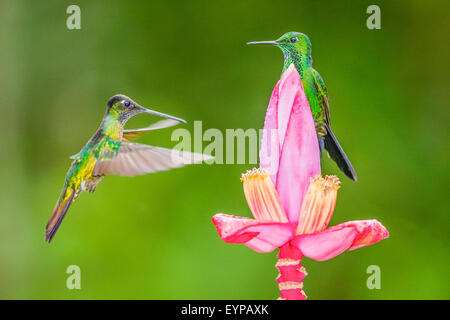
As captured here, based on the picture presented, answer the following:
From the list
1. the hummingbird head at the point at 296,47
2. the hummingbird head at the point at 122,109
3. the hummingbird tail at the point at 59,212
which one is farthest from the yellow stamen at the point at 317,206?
the hummingbird tail at the point at 59,212

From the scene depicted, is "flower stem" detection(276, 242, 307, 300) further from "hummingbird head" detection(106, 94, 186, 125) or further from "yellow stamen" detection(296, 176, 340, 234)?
"hummingbird head" detection(106, 94, 186, 125)

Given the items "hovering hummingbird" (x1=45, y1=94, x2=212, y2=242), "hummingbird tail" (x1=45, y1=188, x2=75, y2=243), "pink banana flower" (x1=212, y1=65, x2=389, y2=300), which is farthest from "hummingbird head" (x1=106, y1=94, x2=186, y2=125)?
"pink banana flower" (x1=212, y1=65, x2=389, y2=300)

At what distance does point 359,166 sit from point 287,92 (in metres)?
1.11

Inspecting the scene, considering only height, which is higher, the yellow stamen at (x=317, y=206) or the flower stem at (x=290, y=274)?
the yellow stamen at (x=317, y=206)

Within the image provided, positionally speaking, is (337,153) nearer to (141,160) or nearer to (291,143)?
(291,143)

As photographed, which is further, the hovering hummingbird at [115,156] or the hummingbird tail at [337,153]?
the hovering hummingbird at [115,156]

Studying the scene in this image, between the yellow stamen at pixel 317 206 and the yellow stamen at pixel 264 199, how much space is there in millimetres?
20

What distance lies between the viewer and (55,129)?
5.46 feet

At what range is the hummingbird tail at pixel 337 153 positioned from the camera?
0.59 m

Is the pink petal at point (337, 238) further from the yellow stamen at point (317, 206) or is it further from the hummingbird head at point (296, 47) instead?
the hummingbird head at point (296, 47)

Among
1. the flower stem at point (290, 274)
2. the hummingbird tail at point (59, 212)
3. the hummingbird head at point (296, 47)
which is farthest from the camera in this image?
the hummingbird tail at point (59, 212)

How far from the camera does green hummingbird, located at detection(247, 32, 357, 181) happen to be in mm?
590

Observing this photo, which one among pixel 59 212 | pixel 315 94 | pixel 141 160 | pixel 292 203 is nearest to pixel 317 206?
pixel 292 203

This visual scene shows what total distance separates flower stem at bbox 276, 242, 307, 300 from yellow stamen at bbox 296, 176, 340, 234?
2cm
